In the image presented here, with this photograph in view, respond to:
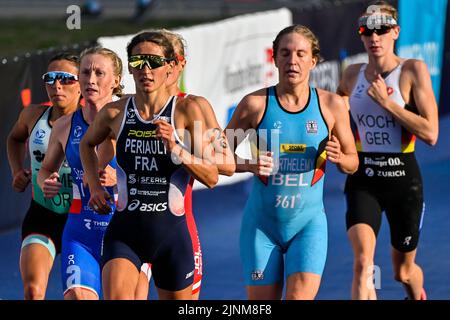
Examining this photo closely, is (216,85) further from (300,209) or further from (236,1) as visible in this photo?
(236,1)

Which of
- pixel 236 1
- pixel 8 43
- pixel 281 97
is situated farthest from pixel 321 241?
pixel 236 1

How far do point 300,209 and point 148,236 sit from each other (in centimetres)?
132

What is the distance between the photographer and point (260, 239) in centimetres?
802

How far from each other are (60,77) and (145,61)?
191 centimetres

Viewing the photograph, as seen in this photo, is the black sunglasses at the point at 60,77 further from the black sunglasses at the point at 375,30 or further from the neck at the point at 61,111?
the black sunglasses at the point at 375,30

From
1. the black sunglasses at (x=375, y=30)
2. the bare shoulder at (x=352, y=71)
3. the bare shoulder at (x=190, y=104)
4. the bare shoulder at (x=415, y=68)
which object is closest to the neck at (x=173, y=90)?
the bare shoulder at (x=190, y=104)

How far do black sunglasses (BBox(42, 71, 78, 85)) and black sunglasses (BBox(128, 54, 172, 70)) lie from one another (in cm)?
183

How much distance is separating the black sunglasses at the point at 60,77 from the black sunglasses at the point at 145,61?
1.83 metres

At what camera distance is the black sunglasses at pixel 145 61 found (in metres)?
7.11

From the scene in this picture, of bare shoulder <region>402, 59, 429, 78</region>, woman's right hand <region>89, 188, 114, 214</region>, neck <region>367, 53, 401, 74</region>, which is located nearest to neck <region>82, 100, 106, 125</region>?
woman's right hand <region>89, 188, 114, 214</region>

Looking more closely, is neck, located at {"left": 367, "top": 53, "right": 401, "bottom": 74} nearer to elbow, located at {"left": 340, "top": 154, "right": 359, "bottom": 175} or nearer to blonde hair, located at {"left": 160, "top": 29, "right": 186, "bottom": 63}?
elbow, located at {"left": 340, "top": 154, "right": 359, "bottom": 175}

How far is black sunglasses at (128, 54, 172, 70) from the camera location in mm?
7105

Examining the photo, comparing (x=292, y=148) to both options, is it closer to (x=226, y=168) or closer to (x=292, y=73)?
(x=292, y=73)

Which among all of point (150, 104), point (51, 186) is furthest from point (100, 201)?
point (150, 104)
